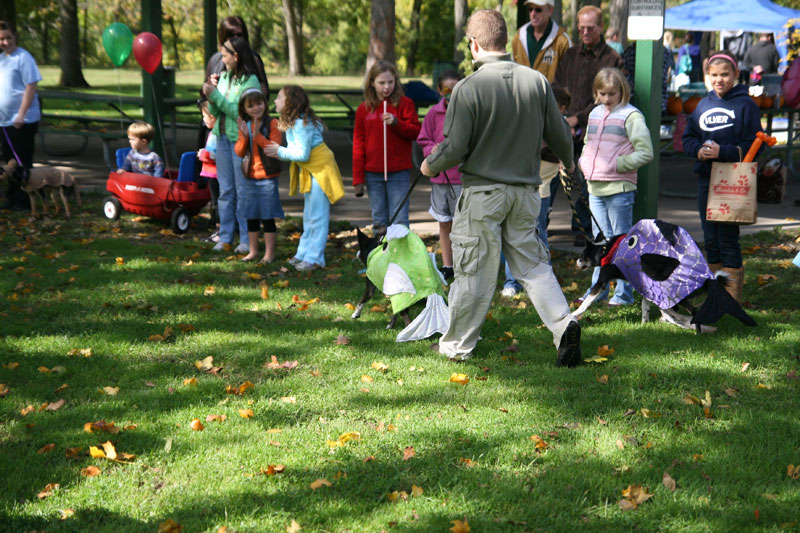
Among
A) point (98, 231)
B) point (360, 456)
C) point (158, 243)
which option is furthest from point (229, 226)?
point (360, 456)

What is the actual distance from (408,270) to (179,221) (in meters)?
4.60

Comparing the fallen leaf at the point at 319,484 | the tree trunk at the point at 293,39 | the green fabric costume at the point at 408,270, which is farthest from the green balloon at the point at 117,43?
the tree trunk at the point at 293,39

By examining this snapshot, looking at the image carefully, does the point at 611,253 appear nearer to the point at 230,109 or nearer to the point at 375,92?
the point at 375,92

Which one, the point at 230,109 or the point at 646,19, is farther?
the point at 230,109

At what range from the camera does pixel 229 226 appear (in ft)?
29.1

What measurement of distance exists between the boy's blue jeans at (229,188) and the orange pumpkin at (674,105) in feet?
23.9

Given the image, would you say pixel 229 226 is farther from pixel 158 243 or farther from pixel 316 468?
pixel 316 468

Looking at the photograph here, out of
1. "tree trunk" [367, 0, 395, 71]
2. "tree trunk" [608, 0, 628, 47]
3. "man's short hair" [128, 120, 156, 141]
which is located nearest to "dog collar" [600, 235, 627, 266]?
"man's short hair" [128, 120, 156, 141]

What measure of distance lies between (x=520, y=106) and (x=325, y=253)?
159 inches

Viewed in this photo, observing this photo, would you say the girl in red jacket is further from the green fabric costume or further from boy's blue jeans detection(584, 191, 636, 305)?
boy's blue jeans detection(584, 191, 636, 305)

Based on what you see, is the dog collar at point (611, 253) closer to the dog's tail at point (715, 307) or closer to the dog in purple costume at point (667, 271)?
the dog in purple costume at point (667, 271)

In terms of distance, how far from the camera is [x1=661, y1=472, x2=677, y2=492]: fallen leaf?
12.5 feet

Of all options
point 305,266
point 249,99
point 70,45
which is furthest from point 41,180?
point 70,45

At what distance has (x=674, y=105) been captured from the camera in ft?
42.8
